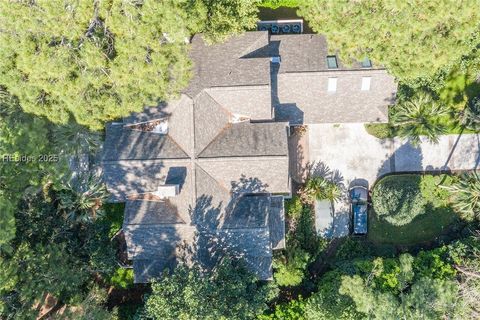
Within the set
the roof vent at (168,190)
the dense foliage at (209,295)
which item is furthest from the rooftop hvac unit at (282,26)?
the dense foliage at (209,295)

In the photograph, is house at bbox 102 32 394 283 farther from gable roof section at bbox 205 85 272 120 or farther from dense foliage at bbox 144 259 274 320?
dense foliage at bbox 144 259 274 320

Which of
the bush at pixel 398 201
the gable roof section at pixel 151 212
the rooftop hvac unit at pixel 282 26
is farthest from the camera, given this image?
the rooftop hvac unit at pixel 282 26

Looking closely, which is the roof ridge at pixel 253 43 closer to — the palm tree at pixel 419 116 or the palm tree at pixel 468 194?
the palm tree at pixel 419 116

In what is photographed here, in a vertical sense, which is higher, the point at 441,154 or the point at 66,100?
the point at 66,100

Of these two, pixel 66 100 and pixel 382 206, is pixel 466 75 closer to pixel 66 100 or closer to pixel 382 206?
pixel 382 206

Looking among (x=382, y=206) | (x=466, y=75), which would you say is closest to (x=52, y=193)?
(x=382, y=206)

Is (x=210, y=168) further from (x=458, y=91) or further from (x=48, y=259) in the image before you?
→ (x=458, y=91)

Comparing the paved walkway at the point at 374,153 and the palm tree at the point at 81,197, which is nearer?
the palm tree at the point at 81,197

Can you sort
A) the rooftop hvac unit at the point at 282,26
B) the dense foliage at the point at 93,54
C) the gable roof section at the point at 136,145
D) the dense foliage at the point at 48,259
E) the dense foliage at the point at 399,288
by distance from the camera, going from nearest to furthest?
the dense foliage at the point at 93,54, the dense foliage at the point at 48,259, the dense foliage at the point at 399,288, the gable roof section at the point at 136,145, the rooftop hvac unit at the point at 282,26
